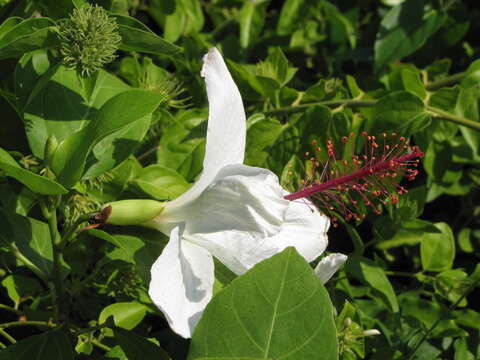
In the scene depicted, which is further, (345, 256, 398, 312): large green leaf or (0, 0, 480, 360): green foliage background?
(345, 256, 398, 312): large green leaf

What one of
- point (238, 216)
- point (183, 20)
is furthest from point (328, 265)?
point (183, 20)

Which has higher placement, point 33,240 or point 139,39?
point 139,39

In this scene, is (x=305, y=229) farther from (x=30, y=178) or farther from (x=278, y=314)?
(x=30, y=178)

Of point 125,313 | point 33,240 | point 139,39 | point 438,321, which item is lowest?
point 438,321

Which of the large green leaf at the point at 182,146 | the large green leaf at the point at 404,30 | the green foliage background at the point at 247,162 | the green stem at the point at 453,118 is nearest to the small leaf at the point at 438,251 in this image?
the green foliage background at the point at 247,162

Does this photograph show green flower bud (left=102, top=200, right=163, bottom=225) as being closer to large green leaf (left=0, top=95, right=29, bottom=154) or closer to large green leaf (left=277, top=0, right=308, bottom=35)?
large green leaf (left=0, top=95, right=29, bottom=154)

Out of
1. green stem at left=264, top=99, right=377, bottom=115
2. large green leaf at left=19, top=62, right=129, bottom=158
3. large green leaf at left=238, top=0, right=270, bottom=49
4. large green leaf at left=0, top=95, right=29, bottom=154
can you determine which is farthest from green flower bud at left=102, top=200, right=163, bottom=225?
large green leaf at left=238, top=0, right=270, bottom=49

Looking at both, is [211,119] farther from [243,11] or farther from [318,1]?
[318,1]
